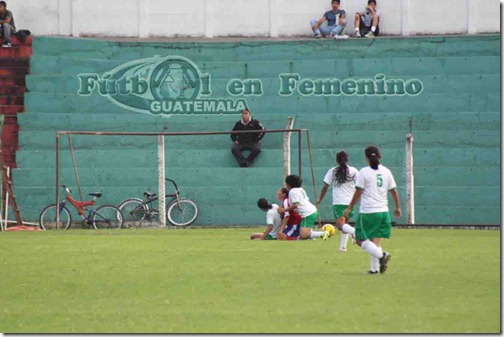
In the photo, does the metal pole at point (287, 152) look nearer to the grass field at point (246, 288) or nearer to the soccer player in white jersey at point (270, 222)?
the soccer player in white jersey at point (270, 222)

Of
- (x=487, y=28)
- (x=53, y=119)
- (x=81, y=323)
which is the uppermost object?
(x=487, y=28)

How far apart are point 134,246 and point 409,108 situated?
1219cm

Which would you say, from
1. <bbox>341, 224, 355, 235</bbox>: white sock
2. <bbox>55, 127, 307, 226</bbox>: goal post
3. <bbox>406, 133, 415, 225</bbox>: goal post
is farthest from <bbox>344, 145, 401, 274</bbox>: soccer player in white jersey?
<bbox>406, 133, 415, 225</bbox>: goal post

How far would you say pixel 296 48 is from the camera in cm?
3375

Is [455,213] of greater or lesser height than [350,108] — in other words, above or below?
below

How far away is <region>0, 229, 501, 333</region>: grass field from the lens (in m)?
11.2

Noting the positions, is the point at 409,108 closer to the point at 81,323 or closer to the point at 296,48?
the point at 296,48

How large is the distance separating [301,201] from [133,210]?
725 centimetres

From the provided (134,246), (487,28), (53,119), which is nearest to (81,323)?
(134,246)

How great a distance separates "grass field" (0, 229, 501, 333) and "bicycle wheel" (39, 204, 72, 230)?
6.73 meters

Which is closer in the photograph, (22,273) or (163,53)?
(22,273)

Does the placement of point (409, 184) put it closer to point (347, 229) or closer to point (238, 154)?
point (238, 154)

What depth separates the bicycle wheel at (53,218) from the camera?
29.6 meters

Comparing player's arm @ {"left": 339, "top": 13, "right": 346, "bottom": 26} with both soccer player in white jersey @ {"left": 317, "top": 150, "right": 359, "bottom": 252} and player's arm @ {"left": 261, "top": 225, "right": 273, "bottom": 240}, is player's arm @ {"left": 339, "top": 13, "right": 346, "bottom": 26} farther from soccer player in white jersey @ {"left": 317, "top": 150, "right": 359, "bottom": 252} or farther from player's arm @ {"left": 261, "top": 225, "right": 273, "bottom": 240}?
soccer player in white jersey @ {"left": 317, "top": 150, "right": 359, "bottom": 252}
